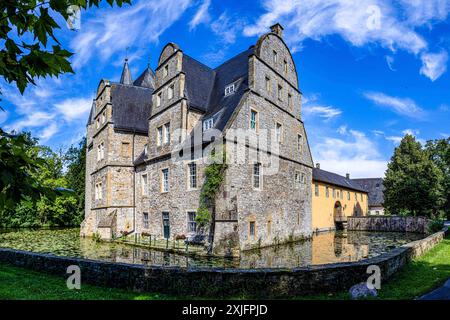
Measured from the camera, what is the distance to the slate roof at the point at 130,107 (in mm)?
26266

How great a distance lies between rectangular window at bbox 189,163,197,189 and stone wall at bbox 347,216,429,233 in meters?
21.3

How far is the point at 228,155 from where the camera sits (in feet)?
54.0

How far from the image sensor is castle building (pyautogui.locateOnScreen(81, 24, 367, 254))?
17047 millimetres

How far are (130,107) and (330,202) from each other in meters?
22.2

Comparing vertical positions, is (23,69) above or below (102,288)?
above

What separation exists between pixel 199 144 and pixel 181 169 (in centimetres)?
221

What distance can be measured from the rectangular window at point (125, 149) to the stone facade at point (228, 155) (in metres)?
0.08

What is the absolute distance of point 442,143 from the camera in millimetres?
44375

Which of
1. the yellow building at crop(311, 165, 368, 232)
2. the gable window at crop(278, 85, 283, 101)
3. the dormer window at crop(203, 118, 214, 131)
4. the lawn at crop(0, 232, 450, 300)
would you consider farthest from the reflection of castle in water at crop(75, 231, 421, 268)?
the yellow building at crop(311, 165, 368, 232)

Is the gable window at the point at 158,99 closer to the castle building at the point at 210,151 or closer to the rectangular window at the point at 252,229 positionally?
the castle building at the point at 210,151

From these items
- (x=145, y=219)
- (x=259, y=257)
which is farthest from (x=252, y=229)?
(x=145, y=219)

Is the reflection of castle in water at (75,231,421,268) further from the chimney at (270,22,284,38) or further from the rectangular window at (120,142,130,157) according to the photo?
the chimney at (270,22,284,38)

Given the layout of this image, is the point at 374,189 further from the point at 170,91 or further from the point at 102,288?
the point at 102,288
